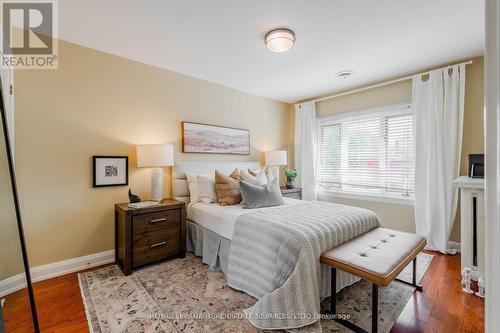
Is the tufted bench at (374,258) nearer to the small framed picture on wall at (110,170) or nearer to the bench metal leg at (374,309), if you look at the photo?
the bench metal leg at (374,309)

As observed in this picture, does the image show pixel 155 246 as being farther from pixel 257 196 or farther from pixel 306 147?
pixel 306 147

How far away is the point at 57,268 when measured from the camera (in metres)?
2.35

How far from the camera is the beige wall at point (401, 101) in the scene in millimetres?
2787

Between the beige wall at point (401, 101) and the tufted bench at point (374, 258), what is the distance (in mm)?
1442

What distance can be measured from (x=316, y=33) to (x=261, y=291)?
2420 millimetres

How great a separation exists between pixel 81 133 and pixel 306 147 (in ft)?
11.4

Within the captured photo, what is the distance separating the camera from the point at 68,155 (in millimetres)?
2420

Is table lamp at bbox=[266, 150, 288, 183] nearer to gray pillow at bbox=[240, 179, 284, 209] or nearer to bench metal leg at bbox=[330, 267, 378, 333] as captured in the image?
gray pillow at bbox=[240, 179, 284, 209]

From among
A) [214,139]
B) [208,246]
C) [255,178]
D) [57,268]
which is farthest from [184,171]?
[57,268]

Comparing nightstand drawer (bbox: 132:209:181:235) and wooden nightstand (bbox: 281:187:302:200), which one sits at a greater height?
wooden nightstand (bbox: 281:187:302:200)

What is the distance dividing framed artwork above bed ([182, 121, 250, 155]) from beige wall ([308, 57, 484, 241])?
159 centimetres

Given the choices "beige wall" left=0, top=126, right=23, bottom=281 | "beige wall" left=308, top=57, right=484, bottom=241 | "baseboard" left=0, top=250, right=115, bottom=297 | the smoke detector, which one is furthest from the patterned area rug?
the smoke detector

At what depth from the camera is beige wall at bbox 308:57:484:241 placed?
2787mm

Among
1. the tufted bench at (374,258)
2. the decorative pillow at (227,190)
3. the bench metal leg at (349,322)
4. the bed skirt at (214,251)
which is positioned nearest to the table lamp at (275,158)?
the decorative pillow at (227,190)
